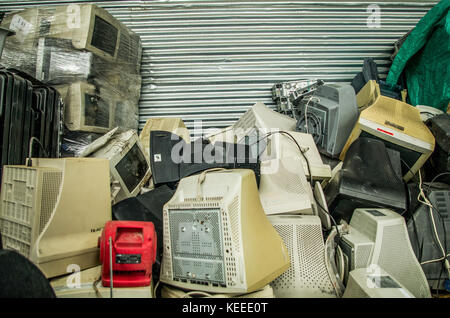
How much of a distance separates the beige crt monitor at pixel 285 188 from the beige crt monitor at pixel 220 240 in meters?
0.37

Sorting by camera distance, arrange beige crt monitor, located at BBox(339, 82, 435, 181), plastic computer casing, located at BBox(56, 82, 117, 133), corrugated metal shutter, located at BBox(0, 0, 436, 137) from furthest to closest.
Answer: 1. corrugated metal shutter, located at BBox(0, 0, 436, 137)
2. plastic computer casing, located at BBox(56, 82, 117, 133)
3. beige crt monitor, located at BBox(339, 82, 435, 181)

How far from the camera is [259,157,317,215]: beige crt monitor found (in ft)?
5.73

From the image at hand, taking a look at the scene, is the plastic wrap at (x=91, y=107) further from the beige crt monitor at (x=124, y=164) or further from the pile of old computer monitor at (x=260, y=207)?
the beige crt monitor at (x=124, y=164)

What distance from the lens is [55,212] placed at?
1382mm

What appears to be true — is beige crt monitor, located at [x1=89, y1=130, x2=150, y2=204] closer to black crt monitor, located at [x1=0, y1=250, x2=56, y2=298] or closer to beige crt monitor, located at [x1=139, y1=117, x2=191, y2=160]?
beige crt monitor, located at [x1=139, y1=117, x2=191, y2=160]

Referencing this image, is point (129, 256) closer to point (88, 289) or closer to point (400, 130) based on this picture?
point (88, 289)

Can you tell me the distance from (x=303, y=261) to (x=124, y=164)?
5.00 feet

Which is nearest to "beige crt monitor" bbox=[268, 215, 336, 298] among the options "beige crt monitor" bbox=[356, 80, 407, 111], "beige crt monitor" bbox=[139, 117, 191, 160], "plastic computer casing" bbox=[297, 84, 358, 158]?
"plastic computer casing" bbox=[297, 84, 358, 158]

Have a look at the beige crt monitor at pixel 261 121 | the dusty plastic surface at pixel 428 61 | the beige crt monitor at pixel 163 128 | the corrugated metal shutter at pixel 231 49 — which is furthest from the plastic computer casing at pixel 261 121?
the dusty plastic surface at pixel 428 61

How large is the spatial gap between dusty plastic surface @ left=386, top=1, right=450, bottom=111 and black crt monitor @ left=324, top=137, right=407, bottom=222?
125 cm

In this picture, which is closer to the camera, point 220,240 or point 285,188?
point 220,240

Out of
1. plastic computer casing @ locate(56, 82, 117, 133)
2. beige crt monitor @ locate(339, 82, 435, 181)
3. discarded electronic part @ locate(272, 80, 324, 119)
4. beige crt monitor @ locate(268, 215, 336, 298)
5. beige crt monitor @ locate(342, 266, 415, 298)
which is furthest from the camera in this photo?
discarded electronic part @ locate(272, 80, 324, 119)

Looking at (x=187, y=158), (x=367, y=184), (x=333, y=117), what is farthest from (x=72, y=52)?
(x=367, y=184)

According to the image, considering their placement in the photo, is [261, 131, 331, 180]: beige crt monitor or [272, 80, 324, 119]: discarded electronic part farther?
[272, 80, 324, 119]: discarded electronic part
